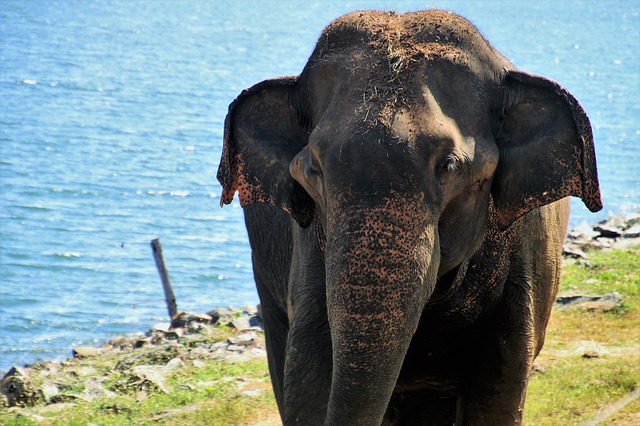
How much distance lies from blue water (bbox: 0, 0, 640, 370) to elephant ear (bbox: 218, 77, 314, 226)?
0.98 meters

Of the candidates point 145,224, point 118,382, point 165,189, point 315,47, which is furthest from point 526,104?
point 165,189

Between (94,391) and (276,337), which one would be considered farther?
(94,391)

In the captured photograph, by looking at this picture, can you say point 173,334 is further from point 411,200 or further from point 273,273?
point 411,200

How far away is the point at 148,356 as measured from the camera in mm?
9336

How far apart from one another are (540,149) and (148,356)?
607 cm

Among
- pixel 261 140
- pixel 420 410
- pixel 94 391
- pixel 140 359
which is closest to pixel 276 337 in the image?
pixel 420 410

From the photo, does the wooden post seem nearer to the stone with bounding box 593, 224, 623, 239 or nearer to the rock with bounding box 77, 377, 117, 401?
the rock with bounding box 77, 377, 117, 401

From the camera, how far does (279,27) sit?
5769 cm

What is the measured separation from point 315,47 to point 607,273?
22.9 ft

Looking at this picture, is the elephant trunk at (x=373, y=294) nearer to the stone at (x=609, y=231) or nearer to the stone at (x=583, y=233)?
the stone at (x=583, y=233)

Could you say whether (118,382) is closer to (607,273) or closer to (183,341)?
(183,341)

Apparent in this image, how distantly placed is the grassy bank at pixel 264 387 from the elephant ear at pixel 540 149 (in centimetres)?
259

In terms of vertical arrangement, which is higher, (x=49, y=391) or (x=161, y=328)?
(x=49, y=391)

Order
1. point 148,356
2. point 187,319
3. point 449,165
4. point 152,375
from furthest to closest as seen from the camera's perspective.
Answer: point 187,319
point 148,356
point 152,375
point 449,165
